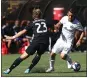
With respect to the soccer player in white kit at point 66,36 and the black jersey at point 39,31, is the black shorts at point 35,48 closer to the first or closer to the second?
the black jersey at point 39,31

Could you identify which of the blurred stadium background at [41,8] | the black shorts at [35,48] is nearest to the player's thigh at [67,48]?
the black shorts at [35,48]

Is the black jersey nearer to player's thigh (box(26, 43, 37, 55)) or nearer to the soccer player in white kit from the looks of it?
player's thigh (box(26, 43, 37, 55))

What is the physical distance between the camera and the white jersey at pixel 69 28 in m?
14.2

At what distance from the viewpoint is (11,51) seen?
25703 mm

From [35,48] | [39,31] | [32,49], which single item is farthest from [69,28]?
[32,49]

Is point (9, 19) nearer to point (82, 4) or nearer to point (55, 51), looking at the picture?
point (82, 4)

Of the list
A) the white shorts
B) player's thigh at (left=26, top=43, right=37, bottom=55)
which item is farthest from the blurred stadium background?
player's thigh at (left=26, top=43, right=37, bottom=55)

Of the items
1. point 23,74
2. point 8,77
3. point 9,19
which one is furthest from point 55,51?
point 9,19

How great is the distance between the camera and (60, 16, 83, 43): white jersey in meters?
14.2

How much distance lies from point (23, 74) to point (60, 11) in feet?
45.5

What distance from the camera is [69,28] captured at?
1435 centimetres

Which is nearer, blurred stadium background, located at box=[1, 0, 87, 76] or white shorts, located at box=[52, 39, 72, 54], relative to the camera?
white shorts, located at box=[52, 39, 72, 54]

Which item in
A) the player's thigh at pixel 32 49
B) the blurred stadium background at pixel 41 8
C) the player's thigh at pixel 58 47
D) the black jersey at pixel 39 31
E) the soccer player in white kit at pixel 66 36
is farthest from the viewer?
the blurred stadium background at pixel 41 8

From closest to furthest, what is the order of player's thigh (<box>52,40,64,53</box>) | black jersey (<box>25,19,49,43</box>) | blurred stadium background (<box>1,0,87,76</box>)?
black jersey (<box>25,19,49,43</box>)
player's thigh (<box>52,40,64,53</box>)
blurred stadium background (<box>1,0,87,76</box>)
